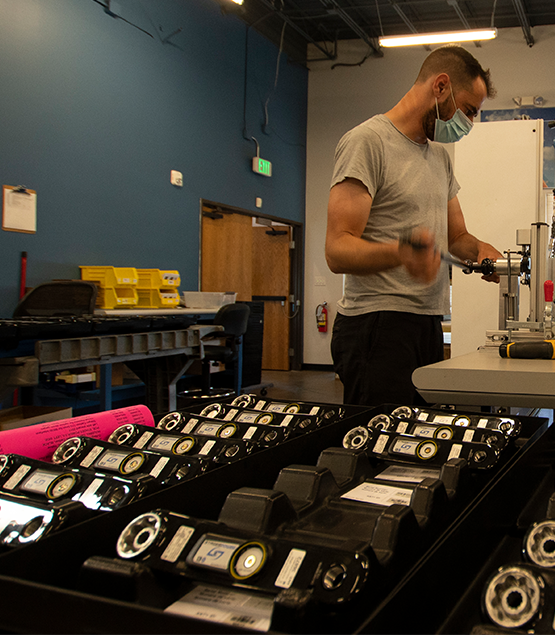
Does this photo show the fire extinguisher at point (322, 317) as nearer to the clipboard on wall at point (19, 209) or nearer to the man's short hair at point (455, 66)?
the clipboard on wall at point (19, 209)

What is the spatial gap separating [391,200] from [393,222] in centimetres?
5

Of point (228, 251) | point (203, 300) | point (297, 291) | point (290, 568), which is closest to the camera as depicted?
point (290, 568)

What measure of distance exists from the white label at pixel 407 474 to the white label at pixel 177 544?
301 millimetres

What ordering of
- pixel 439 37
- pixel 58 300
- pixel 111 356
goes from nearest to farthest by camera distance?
1. pixel 111 356
2. pixel 58 300
3. pixel 439 37

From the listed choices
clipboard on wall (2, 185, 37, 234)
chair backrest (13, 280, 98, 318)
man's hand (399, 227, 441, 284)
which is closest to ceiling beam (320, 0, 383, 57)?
clipboard on wall (2, 185, 37, 234)

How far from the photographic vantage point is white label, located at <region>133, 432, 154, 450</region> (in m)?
0.80

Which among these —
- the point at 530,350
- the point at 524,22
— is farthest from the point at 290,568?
the point at 524,22

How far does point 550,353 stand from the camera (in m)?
1.17

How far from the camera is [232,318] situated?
4.88 meters

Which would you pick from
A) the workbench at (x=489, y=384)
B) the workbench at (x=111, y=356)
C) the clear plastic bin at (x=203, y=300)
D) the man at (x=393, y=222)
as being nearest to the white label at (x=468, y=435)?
the workbench at (x=489, y=384)

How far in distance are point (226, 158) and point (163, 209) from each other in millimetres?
1222

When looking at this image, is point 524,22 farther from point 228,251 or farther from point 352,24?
point 228,251

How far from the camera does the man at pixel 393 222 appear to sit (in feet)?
4.62

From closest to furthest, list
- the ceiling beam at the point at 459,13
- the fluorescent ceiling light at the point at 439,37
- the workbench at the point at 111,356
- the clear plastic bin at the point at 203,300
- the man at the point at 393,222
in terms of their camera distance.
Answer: the man at the point at 393,222
the workbench at the point at 111,356
the clear plastic bin at the point at 203,300
the fluorescent ceiling light at the point at 439,37
the ceiling beam at the point at 459,13
